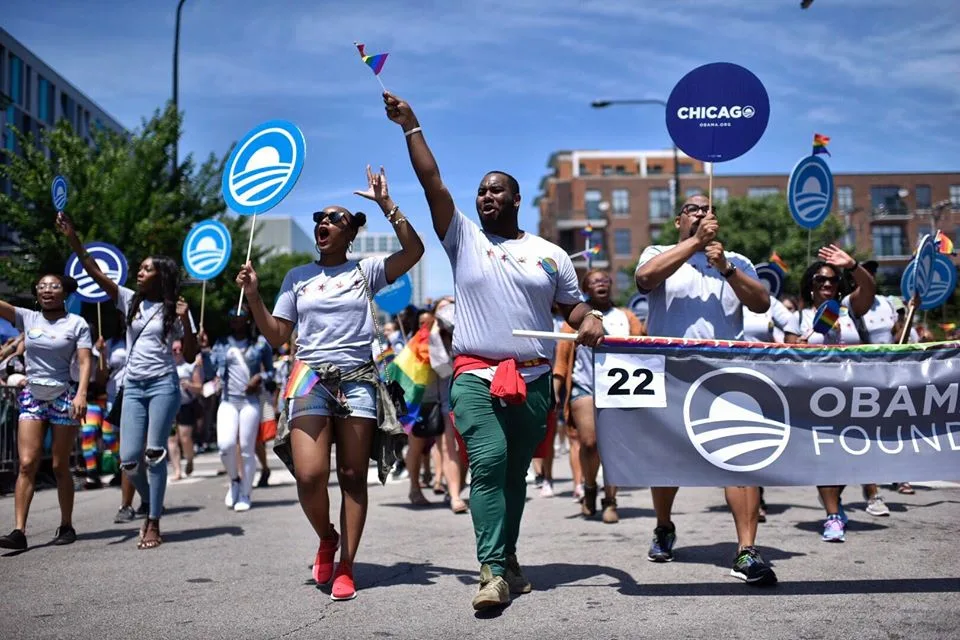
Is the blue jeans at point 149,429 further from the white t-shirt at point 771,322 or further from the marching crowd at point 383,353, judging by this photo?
the white t-shirt at point 771,322

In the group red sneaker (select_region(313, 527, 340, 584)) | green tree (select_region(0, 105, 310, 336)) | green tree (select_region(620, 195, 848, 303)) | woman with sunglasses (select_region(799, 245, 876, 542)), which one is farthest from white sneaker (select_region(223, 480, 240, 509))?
green tree (select_region(620, 195, 848, 303))

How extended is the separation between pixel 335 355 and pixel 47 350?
116 inches

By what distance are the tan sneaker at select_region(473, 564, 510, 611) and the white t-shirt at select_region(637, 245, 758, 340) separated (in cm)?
170

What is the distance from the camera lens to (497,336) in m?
5.07

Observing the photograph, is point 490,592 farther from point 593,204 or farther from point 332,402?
point 593,204

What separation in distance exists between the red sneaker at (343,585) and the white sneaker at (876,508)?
4640mm

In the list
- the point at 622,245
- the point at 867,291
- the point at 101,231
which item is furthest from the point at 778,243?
the point at 867,291

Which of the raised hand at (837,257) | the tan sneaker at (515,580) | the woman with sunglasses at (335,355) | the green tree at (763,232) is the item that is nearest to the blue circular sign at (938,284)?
the raised hand at (837,257)

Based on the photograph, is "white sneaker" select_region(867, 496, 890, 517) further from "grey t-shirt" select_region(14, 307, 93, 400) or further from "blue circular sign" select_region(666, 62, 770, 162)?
"grey t-shirt" select_region(14, 307, 93, 400)

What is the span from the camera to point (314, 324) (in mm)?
5516

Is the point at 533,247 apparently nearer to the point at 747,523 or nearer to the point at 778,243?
the point at 747,523

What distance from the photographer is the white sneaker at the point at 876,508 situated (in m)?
8.02

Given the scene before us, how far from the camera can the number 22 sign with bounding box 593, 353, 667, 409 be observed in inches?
200

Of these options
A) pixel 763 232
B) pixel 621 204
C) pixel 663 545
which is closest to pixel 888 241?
pixel 621 204
